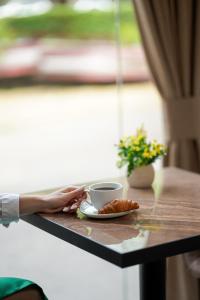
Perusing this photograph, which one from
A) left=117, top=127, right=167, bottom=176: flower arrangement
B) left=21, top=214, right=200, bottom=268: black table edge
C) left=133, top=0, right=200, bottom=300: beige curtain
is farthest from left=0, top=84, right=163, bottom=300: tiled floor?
left=21, top=214, right=200, bottom=268: black table edge

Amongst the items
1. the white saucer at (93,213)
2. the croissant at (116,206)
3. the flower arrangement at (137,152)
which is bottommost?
the white saucer at (93,213)

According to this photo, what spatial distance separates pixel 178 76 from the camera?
2.76 meters

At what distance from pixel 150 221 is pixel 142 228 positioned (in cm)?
7

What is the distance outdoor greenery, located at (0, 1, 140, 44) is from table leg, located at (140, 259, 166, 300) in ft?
3.75

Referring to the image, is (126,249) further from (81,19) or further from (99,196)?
(81,19)

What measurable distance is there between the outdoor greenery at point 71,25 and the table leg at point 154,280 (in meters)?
1.14

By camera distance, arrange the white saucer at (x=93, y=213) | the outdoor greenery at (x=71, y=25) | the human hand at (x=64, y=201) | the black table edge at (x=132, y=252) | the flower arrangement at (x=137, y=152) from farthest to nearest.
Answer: the outdoor greenery at (x=71, y=25) → the flower arrangement at (x=137, y=152) → the human hand at (x=64, y=201) → the white saucer at (x=93, y=213) → the black table edge at (x=132, y=252)

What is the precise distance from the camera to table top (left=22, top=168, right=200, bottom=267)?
1.66 metres

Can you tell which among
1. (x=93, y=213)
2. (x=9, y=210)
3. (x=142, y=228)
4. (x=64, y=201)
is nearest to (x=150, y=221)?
(x=142, y=228)

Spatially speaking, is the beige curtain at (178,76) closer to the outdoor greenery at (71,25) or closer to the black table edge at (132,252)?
the outdoor greenery at (71,25)

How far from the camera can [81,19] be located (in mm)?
2727

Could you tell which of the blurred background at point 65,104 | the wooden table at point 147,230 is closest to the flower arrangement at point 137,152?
the wooden table at point 147,230

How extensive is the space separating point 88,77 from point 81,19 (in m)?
0.27

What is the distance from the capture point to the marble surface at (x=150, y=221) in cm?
172
